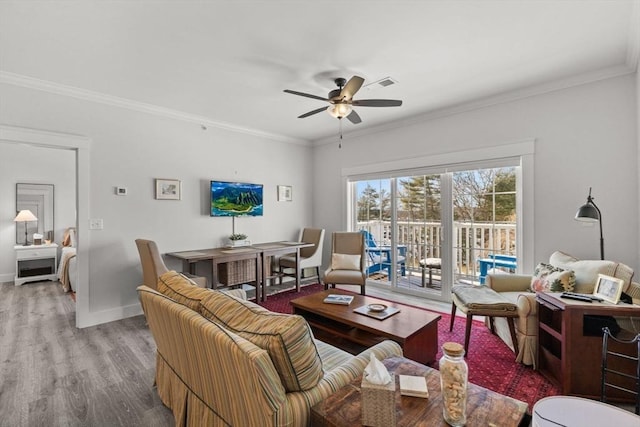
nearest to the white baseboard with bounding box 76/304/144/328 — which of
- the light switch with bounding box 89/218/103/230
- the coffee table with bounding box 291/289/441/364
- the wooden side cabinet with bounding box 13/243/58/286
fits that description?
the light switch with bounding box 89/218/103/230

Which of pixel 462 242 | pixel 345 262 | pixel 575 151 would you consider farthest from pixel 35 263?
pixel 575 151

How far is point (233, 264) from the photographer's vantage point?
4.10 m

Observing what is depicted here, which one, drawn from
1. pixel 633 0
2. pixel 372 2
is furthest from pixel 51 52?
pixel 633 0

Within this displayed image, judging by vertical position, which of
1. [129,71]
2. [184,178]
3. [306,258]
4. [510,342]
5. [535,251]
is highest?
[129,71]

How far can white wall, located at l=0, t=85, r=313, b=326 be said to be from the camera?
3270 mm

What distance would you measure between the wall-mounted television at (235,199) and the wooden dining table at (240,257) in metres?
0.56

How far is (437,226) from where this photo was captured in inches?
164

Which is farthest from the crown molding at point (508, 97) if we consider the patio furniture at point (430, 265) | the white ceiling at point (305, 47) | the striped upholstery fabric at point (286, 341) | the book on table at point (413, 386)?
the striped upholstery fabric at point (286, 341)

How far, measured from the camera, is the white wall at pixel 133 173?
327 centimetres

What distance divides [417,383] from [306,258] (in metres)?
3.89

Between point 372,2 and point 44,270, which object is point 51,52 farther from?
point 44,270

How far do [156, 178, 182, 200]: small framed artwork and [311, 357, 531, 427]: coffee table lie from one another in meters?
3.59

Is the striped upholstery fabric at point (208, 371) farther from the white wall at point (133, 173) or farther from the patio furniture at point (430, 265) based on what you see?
the patio furniture at point (430, 265)

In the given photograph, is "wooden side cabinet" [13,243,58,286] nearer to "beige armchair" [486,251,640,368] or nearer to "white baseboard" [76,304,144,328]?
"white baseboard" [76,304,144,328]
